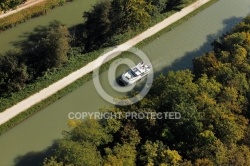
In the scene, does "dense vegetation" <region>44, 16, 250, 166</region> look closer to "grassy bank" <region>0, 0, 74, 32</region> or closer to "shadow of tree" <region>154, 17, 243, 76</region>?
"shadow of tree" <region>154, 17, 243, 76</region>

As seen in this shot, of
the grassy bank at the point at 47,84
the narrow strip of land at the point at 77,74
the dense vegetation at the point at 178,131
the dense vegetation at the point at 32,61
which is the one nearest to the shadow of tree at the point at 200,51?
the grassy bank at the point at 47,84

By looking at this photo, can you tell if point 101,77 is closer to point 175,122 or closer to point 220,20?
point 175,122

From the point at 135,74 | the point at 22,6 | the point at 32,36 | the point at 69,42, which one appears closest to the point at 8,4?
the point at 22,6

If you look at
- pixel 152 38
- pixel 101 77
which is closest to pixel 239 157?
pixel 101 77

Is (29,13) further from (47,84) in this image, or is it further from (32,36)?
(47,84)

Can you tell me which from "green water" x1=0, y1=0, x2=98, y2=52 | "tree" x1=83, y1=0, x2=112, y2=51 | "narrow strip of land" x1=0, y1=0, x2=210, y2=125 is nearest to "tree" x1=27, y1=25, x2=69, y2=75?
"narrow strip of land" x1=0, y1=0, x2=210, y2=125

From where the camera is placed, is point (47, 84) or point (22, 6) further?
point (22, 6)
